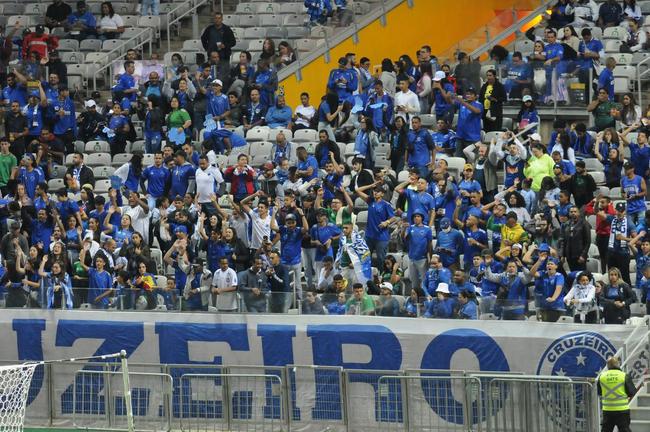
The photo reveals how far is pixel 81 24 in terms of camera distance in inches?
1465

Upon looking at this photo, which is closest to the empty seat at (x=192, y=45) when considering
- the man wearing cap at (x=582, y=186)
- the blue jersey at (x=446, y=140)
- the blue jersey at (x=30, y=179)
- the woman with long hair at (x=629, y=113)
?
the blue jersey at (x=30, y=179)

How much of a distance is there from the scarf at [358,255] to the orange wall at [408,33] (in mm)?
8905

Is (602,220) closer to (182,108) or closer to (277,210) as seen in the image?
(277,210)

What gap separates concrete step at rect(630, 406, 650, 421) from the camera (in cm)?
2292

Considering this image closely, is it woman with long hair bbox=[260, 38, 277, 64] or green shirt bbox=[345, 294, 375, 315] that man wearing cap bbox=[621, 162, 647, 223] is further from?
woman with long hair bbox=[260, 38, 277, 64]

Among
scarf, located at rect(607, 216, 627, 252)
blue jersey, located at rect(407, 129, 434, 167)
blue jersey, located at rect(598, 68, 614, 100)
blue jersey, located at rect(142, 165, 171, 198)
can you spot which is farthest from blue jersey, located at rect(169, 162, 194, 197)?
scarf, located at rect(607, 216, 627, 252)

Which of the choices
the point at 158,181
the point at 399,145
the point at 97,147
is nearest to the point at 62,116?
the point at 97,147

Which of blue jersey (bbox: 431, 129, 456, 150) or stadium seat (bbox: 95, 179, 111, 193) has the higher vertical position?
blue jersey (bbox: 431, 129, 456, 150)

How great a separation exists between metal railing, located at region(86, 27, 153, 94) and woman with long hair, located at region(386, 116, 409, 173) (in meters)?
8.59

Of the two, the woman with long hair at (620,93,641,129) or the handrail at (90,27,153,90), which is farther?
the handrail at (90,27,153,90)

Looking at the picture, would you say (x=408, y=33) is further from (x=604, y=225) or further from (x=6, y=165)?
(x=604, y=225)

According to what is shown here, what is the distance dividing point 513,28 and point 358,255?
9248 mm

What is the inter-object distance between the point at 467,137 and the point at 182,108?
18.6 ft

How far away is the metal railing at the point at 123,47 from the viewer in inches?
1422
